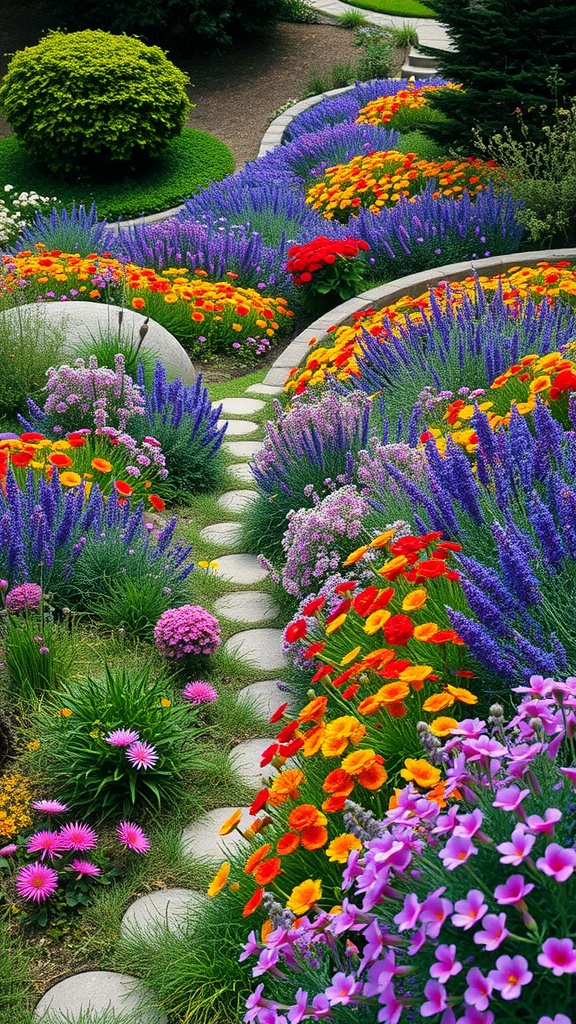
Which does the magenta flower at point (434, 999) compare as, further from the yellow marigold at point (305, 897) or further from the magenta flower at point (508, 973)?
the yellow marigold at point (305, 897)

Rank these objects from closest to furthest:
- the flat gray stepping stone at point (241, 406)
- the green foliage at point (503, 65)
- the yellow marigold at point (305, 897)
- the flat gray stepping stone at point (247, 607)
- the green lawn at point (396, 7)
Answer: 1. the yellow marigold at point (305, 897)
2. the flat gray stepping stone at point (247, 607)
3. the flat gray stepping stone at point (241, 406)
4. the green foliage at point (503, 65)
5. the green lawn at point (396, 7)

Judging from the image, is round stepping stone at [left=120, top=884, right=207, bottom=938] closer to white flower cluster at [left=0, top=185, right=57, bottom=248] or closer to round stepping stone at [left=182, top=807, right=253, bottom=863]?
round stepping stone at [left=182, top=807, right=253, bottom=863]

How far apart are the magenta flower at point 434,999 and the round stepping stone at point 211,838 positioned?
1500 millimetres

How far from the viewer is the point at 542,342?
15.2 ft

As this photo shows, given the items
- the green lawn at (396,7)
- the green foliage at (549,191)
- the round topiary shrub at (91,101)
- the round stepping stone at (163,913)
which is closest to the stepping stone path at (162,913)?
the round stepping stone at (163,913)

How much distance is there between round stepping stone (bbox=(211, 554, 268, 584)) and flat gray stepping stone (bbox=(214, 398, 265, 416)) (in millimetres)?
1857

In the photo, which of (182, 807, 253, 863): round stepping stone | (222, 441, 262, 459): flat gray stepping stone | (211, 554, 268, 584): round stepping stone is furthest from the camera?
(222, 441, 262, 459): flat gray stepping stone

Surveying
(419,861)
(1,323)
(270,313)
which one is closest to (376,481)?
(419,861)

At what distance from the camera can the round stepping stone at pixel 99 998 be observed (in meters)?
2.41

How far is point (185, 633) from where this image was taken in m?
3.59

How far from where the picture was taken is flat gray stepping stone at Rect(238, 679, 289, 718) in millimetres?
3580

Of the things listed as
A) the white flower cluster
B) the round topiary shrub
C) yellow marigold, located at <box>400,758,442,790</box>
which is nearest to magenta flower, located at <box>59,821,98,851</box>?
yellow marigold, located at <box>400,758,442,790</box>

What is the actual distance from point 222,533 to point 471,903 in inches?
143

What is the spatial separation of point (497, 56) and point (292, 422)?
20.2 ft
